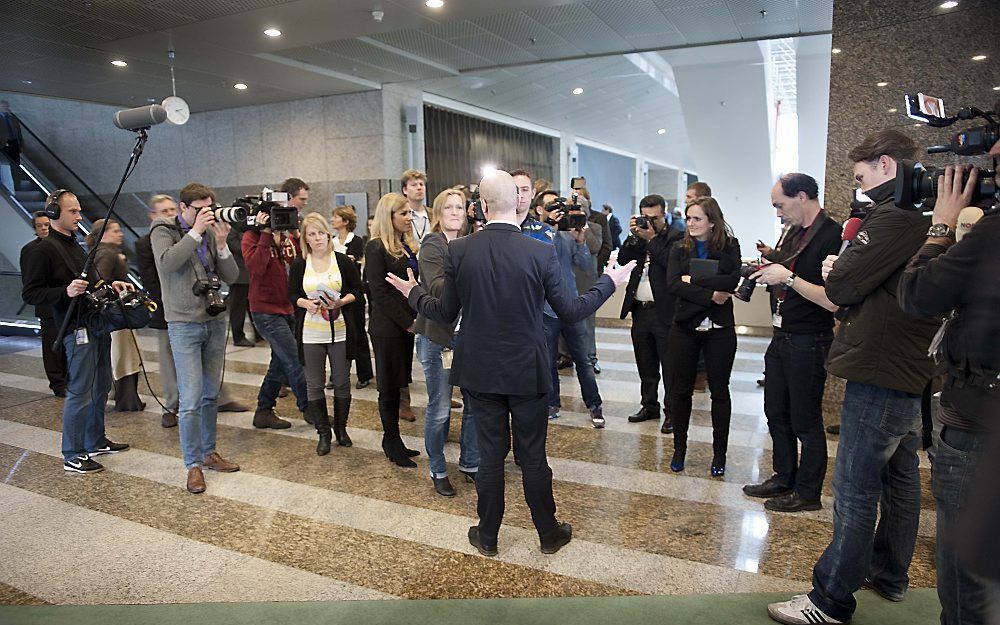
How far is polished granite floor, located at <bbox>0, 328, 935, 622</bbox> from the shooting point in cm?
267

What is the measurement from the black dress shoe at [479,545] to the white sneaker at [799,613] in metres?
1.18

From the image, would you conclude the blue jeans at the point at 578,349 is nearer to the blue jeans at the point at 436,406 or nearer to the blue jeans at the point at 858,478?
the blue jeans at the point at 436,406

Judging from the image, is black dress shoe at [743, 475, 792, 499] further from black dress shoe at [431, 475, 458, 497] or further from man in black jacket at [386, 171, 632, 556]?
black dress shoe at [431, 475, 458, 497]

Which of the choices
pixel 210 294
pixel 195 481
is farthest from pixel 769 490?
pixel 210 294

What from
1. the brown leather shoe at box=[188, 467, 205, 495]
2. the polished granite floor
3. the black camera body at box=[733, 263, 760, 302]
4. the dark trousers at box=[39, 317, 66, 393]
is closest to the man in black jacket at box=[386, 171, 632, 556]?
the polished granite floor

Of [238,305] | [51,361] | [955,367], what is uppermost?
[955,367]

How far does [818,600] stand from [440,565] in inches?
60.3

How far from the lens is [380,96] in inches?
428

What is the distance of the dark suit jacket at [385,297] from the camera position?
3824 millimetres

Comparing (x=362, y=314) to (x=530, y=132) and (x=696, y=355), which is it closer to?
(x=696, y=355)

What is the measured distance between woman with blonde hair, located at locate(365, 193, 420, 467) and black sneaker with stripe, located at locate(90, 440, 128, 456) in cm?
199

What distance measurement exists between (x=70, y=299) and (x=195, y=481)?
1444 millimetres

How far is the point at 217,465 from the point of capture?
3916mm

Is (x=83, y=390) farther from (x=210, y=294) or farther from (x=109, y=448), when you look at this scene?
(x=210, y=294)
